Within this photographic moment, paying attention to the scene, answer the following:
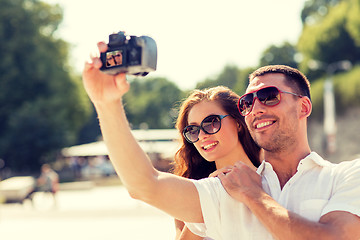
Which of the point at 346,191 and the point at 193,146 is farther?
the point at 193,146

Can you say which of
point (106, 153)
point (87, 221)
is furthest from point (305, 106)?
point (106, 153)

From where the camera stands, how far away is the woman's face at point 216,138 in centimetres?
307

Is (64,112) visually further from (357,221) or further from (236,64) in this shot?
(236,64)

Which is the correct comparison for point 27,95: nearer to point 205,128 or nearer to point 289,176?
point 205,128

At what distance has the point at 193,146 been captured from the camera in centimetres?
337

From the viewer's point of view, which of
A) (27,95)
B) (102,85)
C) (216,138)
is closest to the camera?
(102,85)

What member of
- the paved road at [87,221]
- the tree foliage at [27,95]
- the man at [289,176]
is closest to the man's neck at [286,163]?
the man at [289,176]

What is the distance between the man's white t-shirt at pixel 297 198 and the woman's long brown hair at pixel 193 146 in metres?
0.92

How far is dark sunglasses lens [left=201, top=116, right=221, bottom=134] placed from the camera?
3070 mm

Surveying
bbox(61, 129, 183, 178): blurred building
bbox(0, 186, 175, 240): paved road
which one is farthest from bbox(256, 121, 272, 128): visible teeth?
bbox(61, 129, 183, 178): blurred building

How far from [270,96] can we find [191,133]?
84cm

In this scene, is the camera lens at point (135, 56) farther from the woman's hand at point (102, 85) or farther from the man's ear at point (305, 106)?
the man's ear at point (305, 106)

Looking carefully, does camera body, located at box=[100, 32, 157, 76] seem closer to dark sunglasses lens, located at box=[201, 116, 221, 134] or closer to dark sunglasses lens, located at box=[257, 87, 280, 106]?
dark sunglasses lens, located at box=[257, 87, 280, 106]

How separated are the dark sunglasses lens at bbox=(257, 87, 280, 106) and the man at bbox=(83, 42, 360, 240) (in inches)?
1.1
